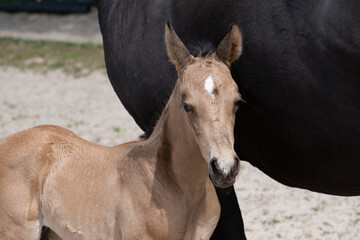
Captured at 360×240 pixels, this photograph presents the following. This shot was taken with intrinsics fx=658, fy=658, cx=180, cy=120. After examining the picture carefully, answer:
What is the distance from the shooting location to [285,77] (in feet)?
8.21

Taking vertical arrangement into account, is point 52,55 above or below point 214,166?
below

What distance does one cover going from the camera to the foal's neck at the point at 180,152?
7.97 feet

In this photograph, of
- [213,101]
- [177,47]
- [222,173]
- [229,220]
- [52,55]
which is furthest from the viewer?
[52,55]

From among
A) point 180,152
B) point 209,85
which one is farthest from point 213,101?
point 180,152

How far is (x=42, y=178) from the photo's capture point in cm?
277

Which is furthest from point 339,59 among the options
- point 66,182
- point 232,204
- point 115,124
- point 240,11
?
point 115,124

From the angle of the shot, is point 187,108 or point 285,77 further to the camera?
point 285,77

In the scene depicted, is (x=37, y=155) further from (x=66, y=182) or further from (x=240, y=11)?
(x=240, y=11)

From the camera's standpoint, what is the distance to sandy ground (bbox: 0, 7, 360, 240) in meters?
4.37

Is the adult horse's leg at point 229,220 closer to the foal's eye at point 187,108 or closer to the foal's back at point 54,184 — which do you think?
the foal's back at point 54,184

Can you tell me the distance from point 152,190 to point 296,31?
81 centimetres

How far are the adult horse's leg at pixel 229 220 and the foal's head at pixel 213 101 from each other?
2.59 ft

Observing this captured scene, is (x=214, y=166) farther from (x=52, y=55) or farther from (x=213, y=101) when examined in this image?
(x=52, y=55)

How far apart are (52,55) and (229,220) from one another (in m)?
7.05
